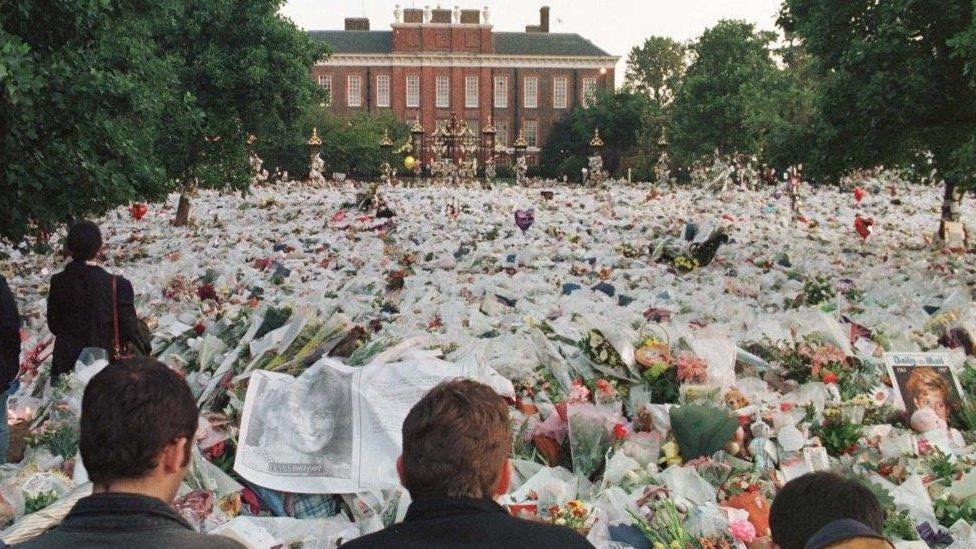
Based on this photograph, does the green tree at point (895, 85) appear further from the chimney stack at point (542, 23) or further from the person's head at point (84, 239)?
the chimney stack at point (542, 23)

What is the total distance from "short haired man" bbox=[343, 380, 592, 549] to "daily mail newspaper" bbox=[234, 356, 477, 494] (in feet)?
7.73

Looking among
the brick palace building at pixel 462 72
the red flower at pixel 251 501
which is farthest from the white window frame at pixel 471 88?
the red flower at pixel 251 501

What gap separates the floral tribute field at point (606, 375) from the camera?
13.2 feet

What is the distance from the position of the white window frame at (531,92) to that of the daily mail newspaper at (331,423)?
62.8 metres

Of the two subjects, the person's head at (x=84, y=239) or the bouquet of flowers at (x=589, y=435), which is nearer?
the bouquet of flowers at (x=589, y=435)

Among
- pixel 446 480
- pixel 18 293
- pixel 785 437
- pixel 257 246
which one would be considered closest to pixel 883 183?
pixel 257 246

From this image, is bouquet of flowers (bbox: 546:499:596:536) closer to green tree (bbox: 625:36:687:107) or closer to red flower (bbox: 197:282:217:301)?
red flower (bbox: 197:282:217:301)

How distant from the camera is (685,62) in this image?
60.2 metres

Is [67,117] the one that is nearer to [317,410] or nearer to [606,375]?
[317,410]

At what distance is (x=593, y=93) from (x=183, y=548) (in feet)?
200

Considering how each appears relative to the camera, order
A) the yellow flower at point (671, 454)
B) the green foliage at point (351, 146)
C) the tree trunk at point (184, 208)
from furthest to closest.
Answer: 1. the green foliage at point (351, 146)
2. the tree trunk at point (184, 208)
3. the yellow flower at point (671, 454)

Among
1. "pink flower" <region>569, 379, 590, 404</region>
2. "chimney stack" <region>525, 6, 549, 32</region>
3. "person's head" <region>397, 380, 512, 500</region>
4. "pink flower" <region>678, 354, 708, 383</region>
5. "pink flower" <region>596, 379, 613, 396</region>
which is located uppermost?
"chimney stack" <region>525, 6, 549, 32</region>

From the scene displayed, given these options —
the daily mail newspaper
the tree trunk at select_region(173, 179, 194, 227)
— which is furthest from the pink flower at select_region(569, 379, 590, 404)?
the tree trunk at select_region(173, 179, 194, 227)

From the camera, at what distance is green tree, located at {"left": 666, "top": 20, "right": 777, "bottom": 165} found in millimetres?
40312
